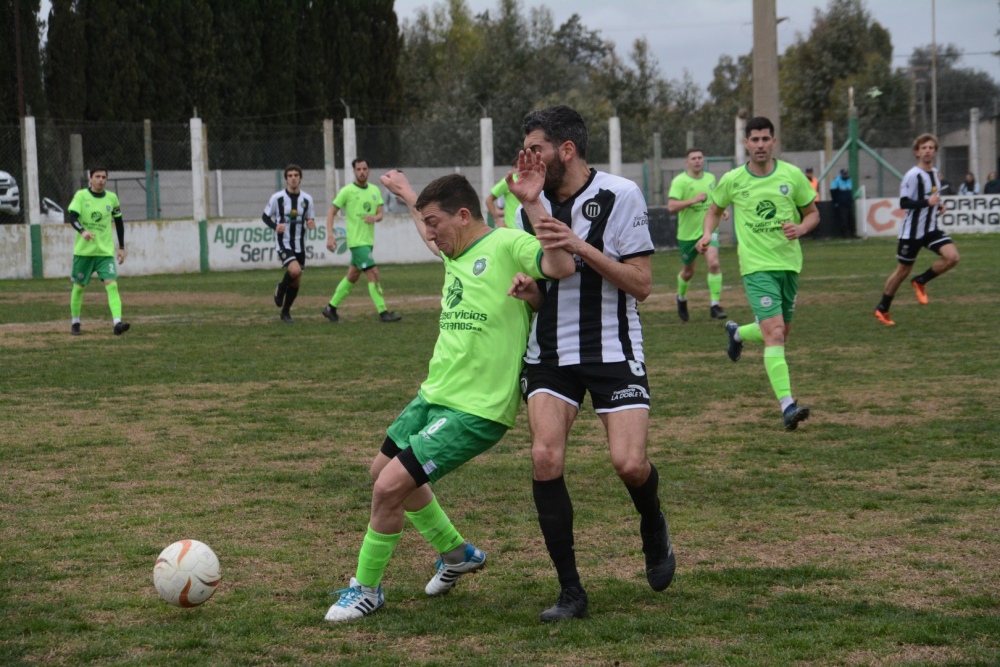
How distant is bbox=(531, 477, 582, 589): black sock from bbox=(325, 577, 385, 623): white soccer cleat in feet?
2.28

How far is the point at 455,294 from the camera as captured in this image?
477cm

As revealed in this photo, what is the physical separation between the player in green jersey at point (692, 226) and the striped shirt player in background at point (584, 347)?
10603mm

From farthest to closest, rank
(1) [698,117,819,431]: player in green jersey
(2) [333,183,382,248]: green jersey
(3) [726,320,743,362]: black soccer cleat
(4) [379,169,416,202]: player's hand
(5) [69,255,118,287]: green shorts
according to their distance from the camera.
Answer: (2) [333,183,382,248]: green jersey → (5) [69,255,118,287]: green shorts → (3) [726,320,743,362]: black soccer cleat → (1) [698,117,819,431]: player in green jersey → (4) [379,169,416,202]: player's hand

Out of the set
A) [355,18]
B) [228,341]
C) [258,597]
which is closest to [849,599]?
[258,597]

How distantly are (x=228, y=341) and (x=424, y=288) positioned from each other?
7.63 m

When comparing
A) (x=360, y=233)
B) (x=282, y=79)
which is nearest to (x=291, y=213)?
(x=360, y=233)

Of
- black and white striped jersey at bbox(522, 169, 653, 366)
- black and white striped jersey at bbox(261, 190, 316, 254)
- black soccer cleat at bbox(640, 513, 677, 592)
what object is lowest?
black soccer cleat at bbox(640, 513, 677, 592)

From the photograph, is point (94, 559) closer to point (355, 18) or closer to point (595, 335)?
point (595, 335)

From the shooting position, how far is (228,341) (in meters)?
14.0

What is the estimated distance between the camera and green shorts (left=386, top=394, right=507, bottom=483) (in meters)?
4.58

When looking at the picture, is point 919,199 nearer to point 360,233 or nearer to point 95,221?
point 360,233

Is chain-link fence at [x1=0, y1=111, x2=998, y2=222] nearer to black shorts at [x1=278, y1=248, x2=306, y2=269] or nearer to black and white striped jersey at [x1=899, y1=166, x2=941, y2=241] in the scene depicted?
black shorts at [x1=278, y1=248, x2=306, y2=269]

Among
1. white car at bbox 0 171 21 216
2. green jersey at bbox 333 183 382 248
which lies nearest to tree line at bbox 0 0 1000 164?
white car at bbox 0 171 21 216

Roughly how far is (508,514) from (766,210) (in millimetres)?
3747
